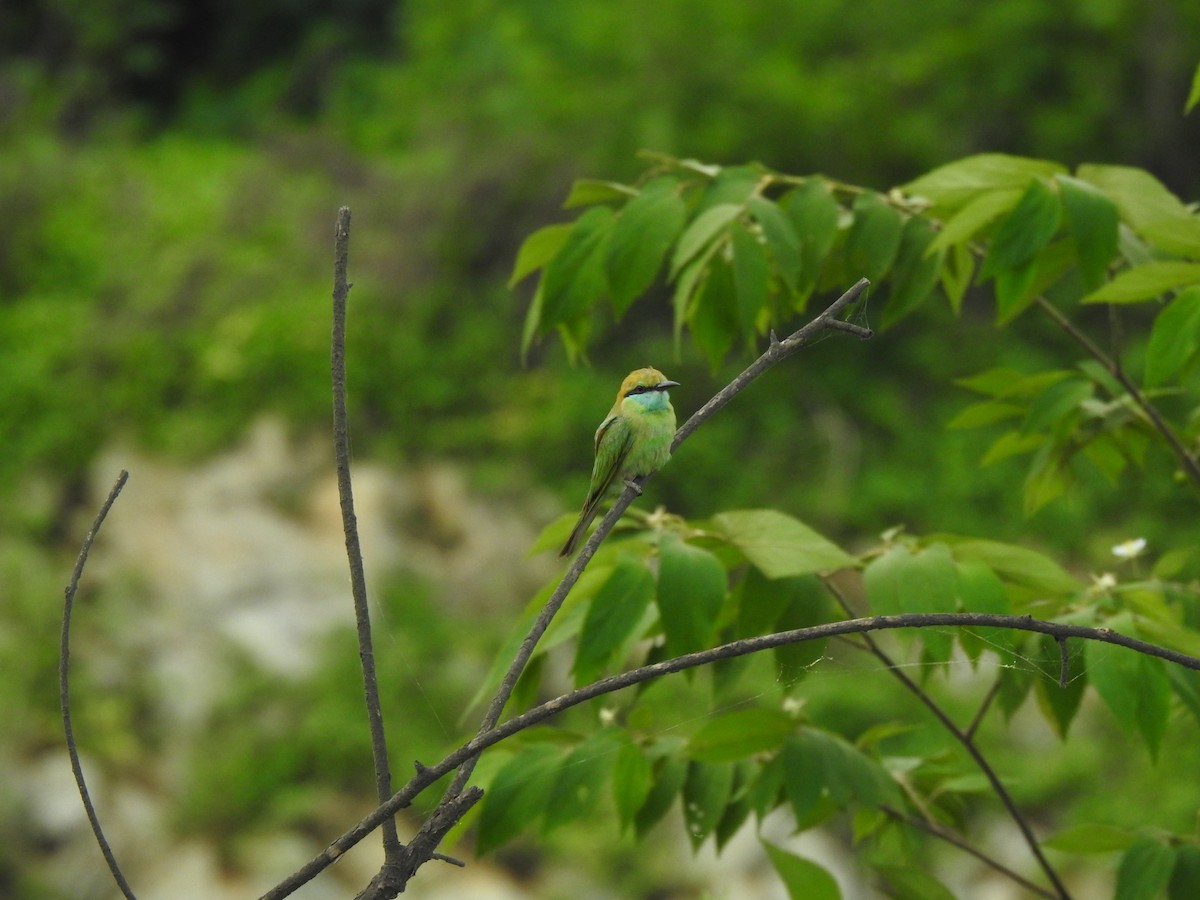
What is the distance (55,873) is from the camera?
429cm

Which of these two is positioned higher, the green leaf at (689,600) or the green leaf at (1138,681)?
the green leaf at (689,600)

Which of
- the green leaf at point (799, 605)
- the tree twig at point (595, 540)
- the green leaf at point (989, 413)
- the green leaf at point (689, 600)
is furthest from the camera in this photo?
the green leaf at point (989, 413)

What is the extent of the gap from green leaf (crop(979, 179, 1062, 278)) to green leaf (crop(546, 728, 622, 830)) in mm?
601

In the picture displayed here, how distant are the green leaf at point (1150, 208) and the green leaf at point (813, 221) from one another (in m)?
0.29

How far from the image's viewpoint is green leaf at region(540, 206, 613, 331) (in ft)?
4.38

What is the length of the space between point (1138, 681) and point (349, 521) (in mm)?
780

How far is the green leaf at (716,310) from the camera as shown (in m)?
1.33

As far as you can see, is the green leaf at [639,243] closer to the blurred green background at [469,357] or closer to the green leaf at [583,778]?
the green leaf at [583,778]

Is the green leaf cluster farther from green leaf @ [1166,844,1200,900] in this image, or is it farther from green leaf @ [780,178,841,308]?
green leaf @ [780,178,841,308]

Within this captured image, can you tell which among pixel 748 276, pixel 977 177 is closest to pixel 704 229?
pixel 748 276

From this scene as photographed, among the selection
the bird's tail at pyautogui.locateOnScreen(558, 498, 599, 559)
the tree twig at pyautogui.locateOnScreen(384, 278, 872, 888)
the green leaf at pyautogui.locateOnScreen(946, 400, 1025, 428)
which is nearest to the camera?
the tree twig at pyautogui.locateOnScreen(384, 278, 872, 888)

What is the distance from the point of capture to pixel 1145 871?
3.82 ft

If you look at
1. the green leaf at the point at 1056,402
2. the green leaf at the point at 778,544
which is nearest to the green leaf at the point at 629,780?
the green leaf at the point at 778,544

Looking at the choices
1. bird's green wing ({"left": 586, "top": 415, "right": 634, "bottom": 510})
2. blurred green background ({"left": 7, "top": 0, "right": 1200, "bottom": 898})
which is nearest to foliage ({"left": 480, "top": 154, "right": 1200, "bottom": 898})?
bird's green wing ({"left": 586, "top": 415, "right": 634, "bottom": 510})
